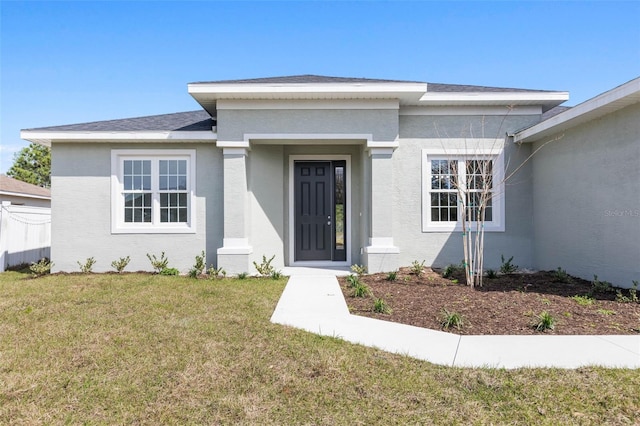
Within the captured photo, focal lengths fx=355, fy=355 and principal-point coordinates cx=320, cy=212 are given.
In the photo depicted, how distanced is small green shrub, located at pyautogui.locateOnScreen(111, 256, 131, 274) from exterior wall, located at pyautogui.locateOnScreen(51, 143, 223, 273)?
13cm

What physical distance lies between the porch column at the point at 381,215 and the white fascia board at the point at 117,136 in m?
3.84

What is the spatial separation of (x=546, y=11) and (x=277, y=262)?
9.40m

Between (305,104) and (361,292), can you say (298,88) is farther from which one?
(361,292)

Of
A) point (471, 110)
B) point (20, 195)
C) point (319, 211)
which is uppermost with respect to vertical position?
point (471, 110)

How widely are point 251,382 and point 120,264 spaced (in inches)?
262

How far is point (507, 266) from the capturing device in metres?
8.00

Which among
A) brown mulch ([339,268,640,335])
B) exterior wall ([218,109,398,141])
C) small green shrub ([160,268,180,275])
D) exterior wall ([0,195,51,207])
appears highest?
exterior wall ([218,109,398,141])

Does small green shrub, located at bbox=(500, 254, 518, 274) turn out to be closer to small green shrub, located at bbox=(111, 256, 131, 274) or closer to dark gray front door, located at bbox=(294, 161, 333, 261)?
dark gray front door, located at bbox=(294, 161, 333, 261)

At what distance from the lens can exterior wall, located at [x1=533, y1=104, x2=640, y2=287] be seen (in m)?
5.93

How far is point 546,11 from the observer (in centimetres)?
904

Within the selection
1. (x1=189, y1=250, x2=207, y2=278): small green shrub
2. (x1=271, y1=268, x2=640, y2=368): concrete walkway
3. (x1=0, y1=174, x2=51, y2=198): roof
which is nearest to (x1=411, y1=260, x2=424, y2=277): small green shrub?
(x1=271, y1=268, x2=640, y2=368): concrete walkway

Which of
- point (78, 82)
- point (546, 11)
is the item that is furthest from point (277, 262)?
point (78, 82)

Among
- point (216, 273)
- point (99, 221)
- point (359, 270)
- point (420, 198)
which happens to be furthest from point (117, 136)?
point (420, 198)

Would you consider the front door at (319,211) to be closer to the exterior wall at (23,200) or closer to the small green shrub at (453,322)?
the small green shrub at (453,322)
